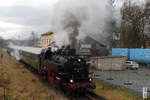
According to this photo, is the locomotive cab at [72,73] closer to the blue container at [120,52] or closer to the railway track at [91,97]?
the railway track at [91,97]

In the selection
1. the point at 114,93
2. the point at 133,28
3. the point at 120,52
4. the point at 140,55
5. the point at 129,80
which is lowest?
the point at 129,80

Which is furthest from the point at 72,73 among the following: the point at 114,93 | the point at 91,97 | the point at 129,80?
the point at 129,80

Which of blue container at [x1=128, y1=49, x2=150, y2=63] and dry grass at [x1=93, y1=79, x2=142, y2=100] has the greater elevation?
blue container at [x1=128, y1=49, x2=150, y2=63]

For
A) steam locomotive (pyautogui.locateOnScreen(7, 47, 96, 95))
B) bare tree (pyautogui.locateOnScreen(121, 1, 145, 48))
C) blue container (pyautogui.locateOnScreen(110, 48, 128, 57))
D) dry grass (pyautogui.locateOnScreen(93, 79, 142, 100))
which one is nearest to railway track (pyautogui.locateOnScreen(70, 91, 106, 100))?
steam locomotive (pyautogui.locateOnScreen(7, 47, 96, 95))

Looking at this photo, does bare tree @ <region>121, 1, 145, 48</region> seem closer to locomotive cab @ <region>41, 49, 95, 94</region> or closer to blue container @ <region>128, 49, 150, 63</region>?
blue container @ <region>128, 49, 150, 63</region>

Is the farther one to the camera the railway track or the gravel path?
the gravel path

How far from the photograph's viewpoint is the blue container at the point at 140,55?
109 ft

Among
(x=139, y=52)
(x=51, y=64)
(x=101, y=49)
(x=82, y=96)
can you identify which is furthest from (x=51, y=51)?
(x=101, y=49)

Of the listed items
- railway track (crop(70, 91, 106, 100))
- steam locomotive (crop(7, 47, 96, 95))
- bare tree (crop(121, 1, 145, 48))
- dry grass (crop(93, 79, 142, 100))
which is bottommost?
railway track (crop(70, 91, 106, 100))

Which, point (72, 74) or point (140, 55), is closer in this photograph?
point (72, 74)

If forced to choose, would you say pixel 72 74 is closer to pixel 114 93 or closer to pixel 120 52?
pixel 114 93

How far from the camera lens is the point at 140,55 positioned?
3481 cm

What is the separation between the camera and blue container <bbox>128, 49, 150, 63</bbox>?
33250 millimetres

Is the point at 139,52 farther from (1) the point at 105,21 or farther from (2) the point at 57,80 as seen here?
(2) the point at 57,80
